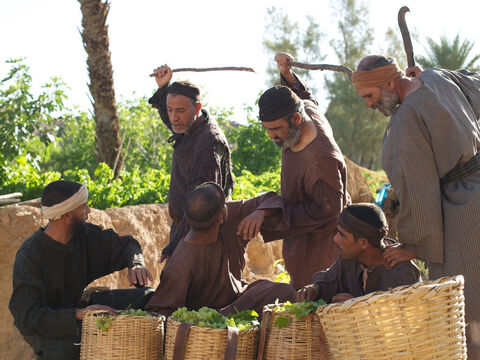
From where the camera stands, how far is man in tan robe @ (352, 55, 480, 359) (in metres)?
4.11

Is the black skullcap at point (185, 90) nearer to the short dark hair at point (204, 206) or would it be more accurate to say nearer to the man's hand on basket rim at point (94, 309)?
the short dark hair at point (204, 206)

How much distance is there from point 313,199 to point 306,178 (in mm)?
156

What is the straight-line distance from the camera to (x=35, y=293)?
15.0 ft

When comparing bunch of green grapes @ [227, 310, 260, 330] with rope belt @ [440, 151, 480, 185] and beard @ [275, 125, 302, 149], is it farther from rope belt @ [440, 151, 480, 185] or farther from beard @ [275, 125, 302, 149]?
rope belt @ [440, 151, 480, 185]

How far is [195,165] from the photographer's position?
5422mm

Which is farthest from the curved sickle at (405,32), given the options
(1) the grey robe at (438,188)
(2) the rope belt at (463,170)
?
(2) the rope belt at (463,170)

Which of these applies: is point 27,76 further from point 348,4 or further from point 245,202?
point 348,4

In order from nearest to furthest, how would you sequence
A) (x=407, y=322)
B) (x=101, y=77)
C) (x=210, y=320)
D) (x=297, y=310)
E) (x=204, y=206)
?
1. (x=407, y=322)
2. (x=297, y=310)
3. (x=210, y=320)
4. (x=204, y=206)
5. (x=101, y=77)

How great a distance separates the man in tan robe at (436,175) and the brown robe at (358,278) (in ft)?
0.26

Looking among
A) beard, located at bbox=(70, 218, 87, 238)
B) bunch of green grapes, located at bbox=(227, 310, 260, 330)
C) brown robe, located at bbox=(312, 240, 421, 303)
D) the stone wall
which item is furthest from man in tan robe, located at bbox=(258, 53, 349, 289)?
the stone wall

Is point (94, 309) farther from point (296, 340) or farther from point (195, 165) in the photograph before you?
point (195, 165)

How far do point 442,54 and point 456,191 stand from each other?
25522mm

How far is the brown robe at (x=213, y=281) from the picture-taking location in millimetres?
4652

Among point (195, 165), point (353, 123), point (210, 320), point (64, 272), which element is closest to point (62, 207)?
point (64, 272)
